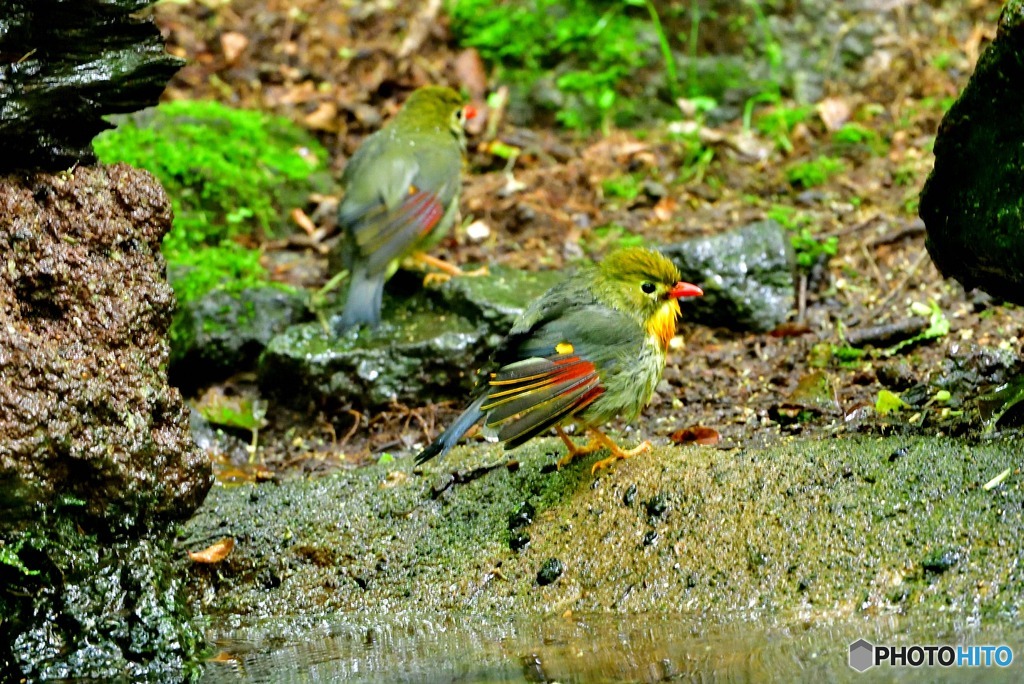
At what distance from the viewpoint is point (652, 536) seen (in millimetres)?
3883

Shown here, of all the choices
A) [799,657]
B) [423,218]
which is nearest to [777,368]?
[423,218]

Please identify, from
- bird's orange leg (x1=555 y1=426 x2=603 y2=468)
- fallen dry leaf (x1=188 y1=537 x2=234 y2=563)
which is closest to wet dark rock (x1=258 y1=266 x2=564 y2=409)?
bird's orange leg (x1=555 y1=426 x2=603 y2=468)

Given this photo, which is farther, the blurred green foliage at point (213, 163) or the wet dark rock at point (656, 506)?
the blurred green foliage at point (213, 163)

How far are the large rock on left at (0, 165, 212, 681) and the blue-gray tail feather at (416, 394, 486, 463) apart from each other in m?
0.80

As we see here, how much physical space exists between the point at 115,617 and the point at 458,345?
8.86ft

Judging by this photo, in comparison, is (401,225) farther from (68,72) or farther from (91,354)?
(91,354)

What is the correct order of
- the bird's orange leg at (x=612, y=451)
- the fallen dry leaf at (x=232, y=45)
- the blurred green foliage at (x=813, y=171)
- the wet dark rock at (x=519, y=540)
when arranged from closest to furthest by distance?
the wet dark rock at (x=519, y=540)
the bird's orange leg at (x=612, y=451)
the blurred green foliage at (x=813, y=171)
the fallen dry leaf at (x=232, y=45)

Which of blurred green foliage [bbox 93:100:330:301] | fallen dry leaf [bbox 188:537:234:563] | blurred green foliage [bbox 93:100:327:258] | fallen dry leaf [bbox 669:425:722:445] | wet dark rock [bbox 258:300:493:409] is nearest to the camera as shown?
fallen dry leaf [bbox 188:537:234:563]

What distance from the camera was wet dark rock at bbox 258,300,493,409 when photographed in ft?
19.7

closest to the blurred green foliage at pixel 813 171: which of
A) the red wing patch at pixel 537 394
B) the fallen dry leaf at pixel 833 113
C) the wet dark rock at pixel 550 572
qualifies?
the fallen dry leaf at pixel 833 113

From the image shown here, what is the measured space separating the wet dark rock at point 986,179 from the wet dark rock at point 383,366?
2.71 meters

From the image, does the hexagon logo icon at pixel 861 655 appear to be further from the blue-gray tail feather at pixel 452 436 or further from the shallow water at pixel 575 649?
the blue-gray tail feather at pixel 452 436

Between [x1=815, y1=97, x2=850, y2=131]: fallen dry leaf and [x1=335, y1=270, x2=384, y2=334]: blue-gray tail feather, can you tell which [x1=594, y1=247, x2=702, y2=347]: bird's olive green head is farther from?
[x1=815, y1=97, x2=850, y2=131]: fallen dry leaf

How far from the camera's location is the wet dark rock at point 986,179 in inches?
141
